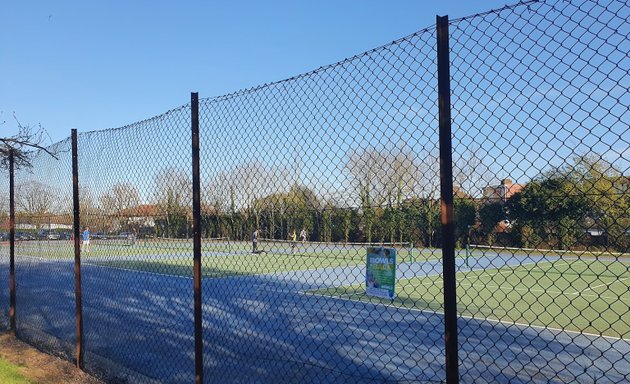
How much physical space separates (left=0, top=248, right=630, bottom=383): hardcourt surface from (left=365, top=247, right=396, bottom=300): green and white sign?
1.61 m

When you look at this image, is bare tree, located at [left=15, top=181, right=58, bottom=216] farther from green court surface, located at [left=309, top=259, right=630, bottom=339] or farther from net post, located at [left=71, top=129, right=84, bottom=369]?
green court surface, located at [left=309, top=259, right=630, bottom=339]

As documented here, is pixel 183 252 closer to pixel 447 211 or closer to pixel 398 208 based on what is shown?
pixel 398 208

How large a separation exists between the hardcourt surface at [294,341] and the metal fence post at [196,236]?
176 centimetres

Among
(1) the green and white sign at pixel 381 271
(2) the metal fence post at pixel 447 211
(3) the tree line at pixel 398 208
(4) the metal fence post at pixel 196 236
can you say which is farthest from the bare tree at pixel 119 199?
(2) the metal fence post at pixel 447 211

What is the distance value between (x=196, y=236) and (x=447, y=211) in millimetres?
2080

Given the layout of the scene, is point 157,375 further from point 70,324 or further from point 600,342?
point 600,342

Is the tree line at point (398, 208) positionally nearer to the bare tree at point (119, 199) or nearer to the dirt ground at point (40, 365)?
the bare tree at point (119, 199)

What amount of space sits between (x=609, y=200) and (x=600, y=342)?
7.35m

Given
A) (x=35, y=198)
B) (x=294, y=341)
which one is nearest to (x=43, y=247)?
(x=35, y=198)

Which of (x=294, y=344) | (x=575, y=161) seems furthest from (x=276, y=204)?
(x=294, y=344)

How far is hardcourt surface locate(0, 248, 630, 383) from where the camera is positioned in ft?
20.2

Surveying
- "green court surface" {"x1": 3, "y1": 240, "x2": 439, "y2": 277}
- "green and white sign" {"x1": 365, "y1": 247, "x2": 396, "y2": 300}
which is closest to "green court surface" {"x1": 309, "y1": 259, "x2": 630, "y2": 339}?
"green court surface" {"x1": 3, "y1": 240, "x2": 439, "y2": 277}

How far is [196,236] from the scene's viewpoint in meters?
3.90

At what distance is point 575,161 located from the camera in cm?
224
